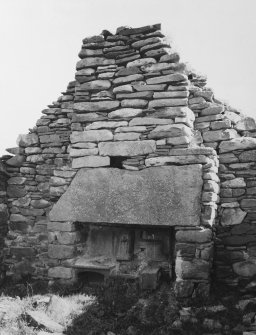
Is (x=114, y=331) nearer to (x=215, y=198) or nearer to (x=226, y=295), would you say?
(x=226, y=295)

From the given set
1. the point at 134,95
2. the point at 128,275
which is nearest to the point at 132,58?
the point at 134,95

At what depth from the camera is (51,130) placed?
6.31m

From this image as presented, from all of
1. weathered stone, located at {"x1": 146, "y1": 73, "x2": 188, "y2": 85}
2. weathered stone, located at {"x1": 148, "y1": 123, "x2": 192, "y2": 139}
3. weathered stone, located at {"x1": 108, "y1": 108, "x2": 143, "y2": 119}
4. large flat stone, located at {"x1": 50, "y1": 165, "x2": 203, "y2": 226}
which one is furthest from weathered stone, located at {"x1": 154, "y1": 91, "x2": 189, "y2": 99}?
large flat stone, located at {"x1": 50, "y1": 165, "x2": 203, "y2": 226}

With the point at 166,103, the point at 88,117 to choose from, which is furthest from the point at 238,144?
the point at 88,117

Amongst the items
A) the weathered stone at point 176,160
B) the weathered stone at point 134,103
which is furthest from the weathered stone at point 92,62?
the weathered stone at point 176,160

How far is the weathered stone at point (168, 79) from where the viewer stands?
5.23 metres

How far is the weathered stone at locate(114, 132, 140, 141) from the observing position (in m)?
5.29

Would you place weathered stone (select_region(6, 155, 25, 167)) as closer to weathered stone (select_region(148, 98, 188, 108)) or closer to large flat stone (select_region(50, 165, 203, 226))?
large flat stone (select_region(50, 165, 203, 226))

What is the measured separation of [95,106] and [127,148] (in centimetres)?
88

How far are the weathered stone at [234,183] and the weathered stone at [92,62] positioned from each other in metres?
2.56

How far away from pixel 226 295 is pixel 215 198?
129cm

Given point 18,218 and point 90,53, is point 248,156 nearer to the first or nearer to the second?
point 90,53

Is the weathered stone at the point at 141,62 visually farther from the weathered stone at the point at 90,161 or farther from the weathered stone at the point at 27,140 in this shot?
the weathered stone at the point at 27,140

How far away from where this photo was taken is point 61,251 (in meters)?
5.43
